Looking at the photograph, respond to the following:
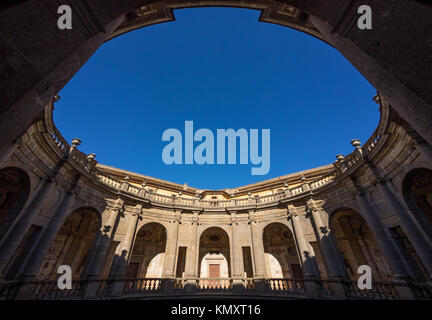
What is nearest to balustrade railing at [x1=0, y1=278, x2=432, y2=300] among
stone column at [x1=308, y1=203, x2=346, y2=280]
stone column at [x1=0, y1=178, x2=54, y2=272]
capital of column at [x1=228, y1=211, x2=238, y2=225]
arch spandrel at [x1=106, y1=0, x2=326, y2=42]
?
stone column at [x1=308, y1=203, x2=346, y2=280]

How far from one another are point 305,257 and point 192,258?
8.28m

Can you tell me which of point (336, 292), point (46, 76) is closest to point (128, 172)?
point (46, 76)

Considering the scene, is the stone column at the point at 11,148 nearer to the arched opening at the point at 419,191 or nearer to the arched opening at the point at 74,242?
the arched opening at the point at 74,242

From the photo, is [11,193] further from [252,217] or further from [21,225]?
[252,217]

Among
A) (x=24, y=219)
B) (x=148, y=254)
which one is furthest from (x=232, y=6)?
(x=148, y=254)

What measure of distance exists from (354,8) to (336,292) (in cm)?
1319

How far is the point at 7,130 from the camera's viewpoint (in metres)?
2.34

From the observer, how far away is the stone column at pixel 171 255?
11859 mm

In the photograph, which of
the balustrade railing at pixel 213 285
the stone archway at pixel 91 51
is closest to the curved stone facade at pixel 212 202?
the stone archway at pixel 91 51

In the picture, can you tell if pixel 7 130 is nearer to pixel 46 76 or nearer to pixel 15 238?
pixel 46 76

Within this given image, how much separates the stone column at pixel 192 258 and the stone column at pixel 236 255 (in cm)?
293

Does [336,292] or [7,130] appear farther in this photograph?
[336,292]

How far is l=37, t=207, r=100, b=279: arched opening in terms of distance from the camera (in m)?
12.7

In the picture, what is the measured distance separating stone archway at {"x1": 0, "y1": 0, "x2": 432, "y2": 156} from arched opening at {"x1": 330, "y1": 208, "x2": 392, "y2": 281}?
41.3 feet
